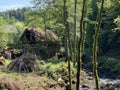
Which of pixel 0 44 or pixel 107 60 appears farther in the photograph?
pixel 107 60

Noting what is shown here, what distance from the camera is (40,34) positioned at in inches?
2366

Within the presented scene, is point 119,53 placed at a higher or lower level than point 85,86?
lower

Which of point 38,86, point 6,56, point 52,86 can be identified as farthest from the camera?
point 6,56

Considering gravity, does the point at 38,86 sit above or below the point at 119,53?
above

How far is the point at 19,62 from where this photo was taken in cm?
3472

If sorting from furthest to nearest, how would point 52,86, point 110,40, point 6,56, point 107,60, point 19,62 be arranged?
point 110,40
point 107,60
point 6,56
point 19,62
point 52,86

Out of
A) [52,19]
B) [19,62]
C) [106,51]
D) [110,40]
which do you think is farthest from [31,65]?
[106,51]

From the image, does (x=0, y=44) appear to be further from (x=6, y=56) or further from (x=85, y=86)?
(x=85, y=86)

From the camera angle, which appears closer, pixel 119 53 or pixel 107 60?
pixel 107 60

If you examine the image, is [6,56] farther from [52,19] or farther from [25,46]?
[52,19]

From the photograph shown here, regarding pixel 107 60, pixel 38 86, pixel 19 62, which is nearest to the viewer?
pixel 38 86

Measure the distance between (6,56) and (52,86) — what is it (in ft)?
82.9

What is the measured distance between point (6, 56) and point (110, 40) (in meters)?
22.3

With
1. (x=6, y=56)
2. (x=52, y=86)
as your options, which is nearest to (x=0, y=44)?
(x=6, y=56)
